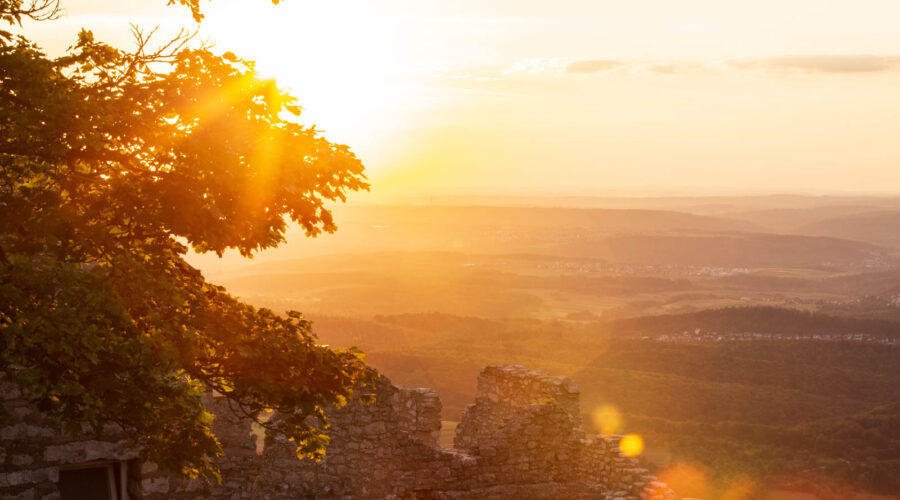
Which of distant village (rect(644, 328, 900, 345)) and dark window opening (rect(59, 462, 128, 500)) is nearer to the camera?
dark window opening (rect(59, 462, 128, 500))

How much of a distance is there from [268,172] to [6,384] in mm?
4378

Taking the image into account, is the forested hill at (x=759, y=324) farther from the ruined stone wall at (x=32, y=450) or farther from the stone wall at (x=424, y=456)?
the ruined stone wall at (x=32, y=450)

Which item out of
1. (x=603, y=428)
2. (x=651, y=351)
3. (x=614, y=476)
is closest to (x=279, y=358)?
(x=614, y=476)

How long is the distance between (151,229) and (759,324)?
91.3 meters

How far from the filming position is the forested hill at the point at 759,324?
295ft

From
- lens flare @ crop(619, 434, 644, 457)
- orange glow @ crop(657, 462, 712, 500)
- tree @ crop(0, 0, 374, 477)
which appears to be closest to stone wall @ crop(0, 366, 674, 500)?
lens flare @ crop(619, 434, 644, 457)

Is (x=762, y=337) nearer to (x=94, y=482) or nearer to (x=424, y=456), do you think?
(x=424, y=456)

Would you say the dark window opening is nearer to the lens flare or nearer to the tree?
the tree

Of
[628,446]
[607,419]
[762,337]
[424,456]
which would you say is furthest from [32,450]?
[762,337]

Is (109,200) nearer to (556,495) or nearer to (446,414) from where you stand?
(556,495)

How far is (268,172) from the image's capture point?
10195mm

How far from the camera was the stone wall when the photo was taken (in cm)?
1482

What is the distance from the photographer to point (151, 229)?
10.2 meters

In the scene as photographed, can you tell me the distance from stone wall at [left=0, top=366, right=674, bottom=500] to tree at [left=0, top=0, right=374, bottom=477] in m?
2.95
